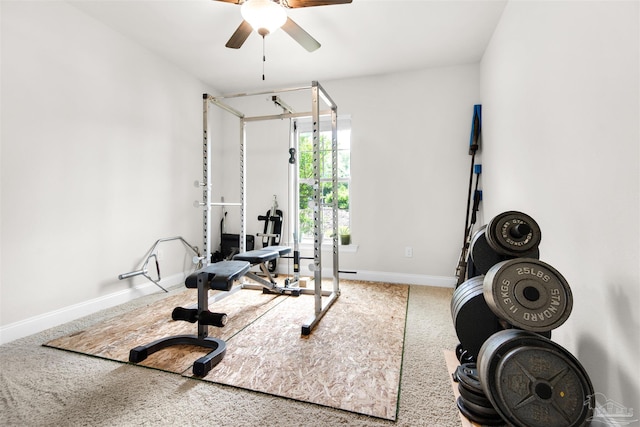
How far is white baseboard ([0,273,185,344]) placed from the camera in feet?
6.71

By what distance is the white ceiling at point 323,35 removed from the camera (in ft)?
8.00

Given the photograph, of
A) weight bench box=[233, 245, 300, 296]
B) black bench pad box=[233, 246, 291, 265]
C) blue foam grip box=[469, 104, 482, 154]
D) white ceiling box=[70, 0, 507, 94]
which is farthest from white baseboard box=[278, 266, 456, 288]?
white ceiling box=[70, 0, 507, 94]

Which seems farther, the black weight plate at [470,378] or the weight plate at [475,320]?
the weight plate at [475,320]

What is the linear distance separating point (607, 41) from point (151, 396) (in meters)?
2.50

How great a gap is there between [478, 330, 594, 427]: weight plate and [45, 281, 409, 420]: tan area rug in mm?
495

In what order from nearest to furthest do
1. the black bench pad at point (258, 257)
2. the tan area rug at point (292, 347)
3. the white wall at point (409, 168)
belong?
1. the tan area rug at point (292, 347)
2. the black bench pad at point (258, 257)
3. the white wall at point (409, 168)

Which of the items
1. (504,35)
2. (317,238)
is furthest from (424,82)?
(317,238)

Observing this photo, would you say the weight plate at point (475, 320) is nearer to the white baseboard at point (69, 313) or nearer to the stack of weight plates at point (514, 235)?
the stack of weight plates at point (514, 235)

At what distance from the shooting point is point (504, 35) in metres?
2.44

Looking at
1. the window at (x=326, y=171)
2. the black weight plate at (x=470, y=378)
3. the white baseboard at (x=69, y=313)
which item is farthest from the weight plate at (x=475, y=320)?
the white baseboard at (x=69, y=313)

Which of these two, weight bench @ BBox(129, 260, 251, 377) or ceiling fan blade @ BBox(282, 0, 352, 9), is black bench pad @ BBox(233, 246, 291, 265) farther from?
ceiling fan blade @ BBox(282, 0, 352, 9)

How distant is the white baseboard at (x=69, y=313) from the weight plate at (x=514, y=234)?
3.09 metres

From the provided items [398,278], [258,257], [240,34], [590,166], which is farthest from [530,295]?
[398,278]
